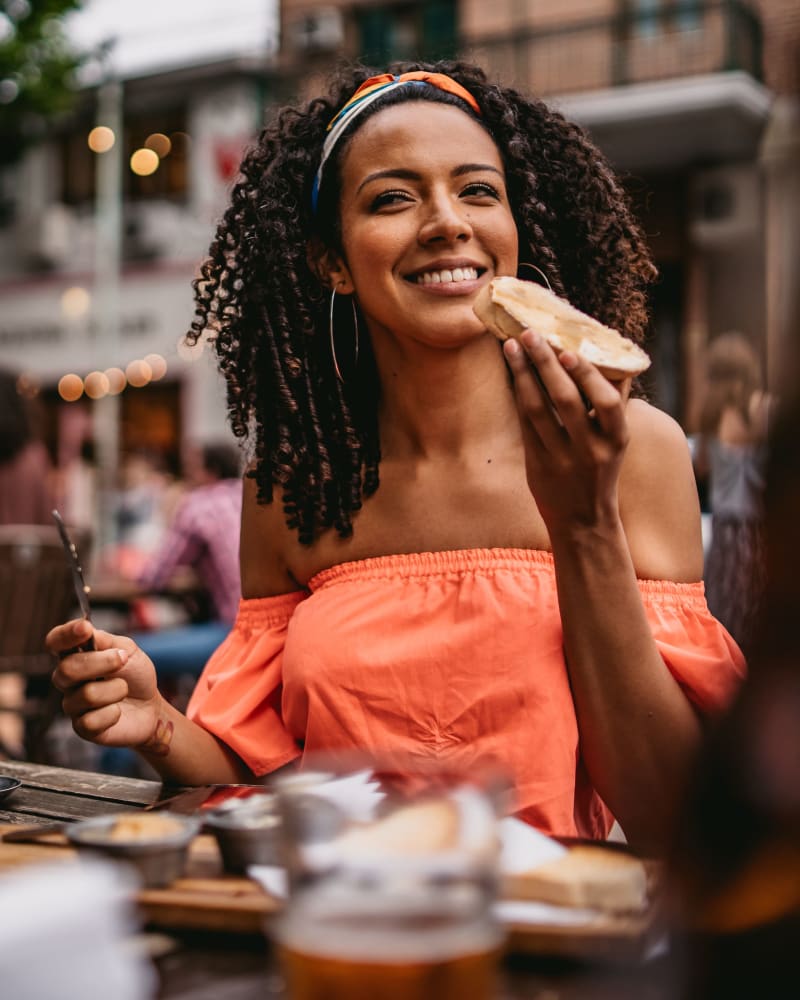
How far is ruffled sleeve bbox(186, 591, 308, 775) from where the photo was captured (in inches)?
71.0

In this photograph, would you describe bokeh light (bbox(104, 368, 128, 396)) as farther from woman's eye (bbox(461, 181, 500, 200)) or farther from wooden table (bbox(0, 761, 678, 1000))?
wooden table (bbox(0, 761, 678, 1000))

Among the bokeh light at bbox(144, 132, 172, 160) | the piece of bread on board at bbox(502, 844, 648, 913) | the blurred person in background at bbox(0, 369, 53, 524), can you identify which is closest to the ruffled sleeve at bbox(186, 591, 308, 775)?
the piece of bread on board at bbox(502, 844, 648, 913)

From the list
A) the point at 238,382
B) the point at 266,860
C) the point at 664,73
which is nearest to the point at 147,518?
the point at 664,73

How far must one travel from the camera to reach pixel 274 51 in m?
15.5

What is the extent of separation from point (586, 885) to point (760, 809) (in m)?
0.39

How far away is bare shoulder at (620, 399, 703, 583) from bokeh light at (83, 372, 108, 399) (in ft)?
52.2

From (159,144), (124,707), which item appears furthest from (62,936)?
(159,144)

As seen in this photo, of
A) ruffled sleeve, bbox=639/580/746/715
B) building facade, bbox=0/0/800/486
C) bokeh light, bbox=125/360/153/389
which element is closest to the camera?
ruffled sleeve, bbox=639/580/746/715

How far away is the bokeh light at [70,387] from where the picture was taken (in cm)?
1744

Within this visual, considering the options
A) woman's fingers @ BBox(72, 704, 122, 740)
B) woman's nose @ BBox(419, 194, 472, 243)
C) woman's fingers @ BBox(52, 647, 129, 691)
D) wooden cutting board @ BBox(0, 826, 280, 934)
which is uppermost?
woman's nose @ BBox(419, 194, 472, 243)

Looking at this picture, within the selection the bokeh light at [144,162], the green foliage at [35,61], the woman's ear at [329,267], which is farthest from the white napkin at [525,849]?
the bokeh light at [144,162]

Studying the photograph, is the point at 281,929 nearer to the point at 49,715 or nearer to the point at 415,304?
the point at 415,304

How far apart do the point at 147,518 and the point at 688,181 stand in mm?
6882

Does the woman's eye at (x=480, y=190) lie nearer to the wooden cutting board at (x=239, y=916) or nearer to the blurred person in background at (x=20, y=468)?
the wooden cutting board at (x=239, y=916)
